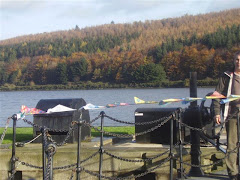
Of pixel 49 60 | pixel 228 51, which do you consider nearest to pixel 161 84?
pixel 228 51

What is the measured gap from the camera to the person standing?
7.41m

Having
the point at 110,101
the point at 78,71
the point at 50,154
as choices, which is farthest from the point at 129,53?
the point at 50,154

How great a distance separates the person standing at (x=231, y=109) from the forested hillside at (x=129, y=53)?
73.2 metres

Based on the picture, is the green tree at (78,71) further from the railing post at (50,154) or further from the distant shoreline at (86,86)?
the railing post at (50,154)

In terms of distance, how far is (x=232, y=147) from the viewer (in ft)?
24.9

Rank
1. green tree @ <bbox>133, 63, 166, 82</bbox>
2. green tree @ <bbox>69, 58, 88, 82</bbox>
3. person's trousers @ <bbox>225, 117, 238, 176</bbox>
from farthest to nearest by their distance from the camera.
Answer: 1. green tree @ <bbox>69, 58, 88, 82</bbox>
2. green tree @ <bbox>133, 63, 166, 82</bbox>
3. person's trousers @ <bbox>225, 117, 238, 176</bbox>

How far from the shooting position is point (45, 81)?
98.8 meters

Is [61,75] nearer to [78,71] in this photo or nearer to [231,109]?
[78,71]

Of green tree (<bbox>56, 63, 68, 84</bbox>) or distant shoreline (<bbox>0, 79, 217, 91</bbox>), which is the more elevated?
green tree (<bbox>56, 63, 68, 84</bbox>)

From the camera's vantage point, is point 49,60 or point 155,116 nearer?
point 155,116

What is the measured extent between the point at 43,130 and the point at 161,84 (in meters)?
77.2

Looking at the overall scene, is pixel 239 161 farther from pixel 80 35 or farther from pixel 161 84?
pixel 80 35

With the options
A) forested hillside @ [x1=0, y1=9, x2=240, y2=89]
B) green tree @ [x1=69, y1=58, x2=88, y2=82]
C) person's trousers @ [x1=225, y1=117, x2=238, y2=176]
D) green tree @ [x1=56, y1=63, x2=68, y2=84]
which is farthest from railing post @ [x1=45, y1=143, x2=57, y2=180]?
green tree @ [x1=69, y1=58, x2=88, y2=82]

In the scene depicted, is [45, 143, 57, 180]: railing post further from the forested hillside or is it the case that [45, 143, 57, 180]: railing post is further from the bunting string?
the forested hillside
